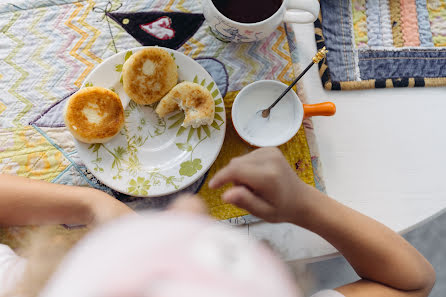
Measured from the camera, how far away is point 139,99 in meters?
0.56

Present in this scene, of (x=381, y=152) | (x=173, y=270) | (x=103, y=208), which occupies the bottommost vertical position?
(x=381, y=152)

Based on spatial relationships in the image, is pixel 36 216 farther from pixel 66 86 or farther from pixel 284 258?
pixel 284 258

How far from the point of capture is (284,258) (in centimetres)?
56

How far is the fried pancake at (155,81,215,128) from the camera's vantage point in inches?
21.7

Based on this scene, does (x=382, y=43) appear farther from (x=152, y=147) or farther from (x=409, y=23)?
(x=152, y=147)

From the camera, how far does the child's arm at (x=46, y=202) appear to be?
1.70 ft

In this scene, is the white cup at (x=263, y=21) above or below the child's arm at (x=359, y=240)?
above

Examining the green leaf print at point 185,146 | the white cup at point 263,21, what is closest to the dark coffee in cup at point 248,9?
the white cup at point 263,21

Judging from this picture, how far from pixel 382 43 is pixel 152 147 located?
50cm

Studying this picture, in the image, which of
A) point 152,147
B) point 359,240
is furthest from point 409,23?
point 152,147

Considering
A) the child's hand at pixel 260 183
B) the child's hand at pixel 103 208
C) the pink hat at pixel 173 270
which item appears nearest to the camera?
the pink hat at pixel 173 270

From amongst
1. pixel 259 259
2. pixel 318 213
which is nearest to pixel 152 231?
pixel 259 259

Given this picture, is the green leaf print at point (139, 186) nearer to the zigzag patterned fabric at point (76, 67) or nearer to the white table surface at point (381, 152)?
the zigzag patterned fabric at point (76, 67)

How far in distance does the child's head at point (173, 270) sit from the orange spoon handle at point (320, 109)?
0.34 meters
